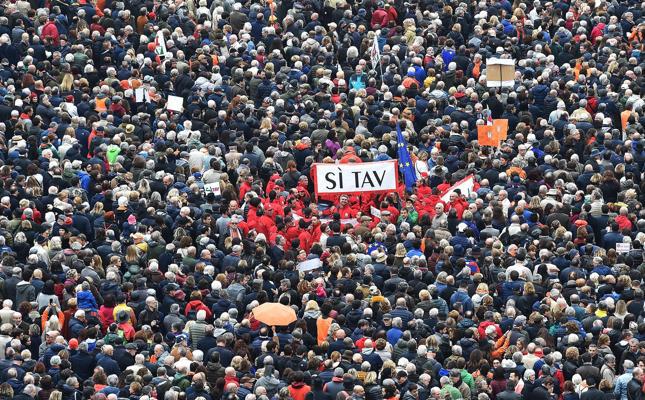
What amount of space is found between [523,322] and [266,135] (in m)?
8.53

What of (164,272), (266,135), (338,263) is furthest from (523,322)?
(266,135)

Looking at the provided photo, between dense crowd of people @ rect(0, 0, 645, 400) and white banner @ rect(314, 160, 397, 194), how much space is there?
27 cm

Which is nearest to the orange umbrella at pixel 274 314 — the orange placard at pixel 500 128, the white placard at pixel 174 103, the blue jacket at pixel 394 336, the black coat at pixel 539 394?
the blue jacket at pixel 394 336

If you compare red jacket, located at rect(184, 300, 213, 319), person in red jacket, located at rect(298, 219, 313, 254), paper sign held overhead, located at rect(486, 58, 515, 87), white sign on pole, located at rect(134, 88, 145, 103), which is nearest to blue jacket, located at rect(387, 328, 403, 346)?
red jacket, located at rect(184, 300, 213, 319)

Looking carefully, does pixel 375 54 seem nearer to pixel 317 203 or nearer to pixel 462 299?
pixel 317 203

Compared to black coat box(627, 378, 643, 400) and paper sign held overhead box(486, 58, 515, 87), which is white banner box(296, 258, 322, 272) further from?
paper sign held overhead box(486, 58, 515, 87)

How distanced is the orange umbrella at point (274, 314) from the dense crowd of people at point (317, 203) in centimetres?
21

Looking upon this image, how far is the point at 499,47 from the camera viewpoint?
4325 centimetres

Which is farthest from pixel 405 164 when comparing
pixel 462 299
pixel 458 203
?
pixel 462 299

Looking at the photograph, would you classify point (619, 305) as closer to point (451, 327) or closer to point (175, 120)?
point (451, 327)

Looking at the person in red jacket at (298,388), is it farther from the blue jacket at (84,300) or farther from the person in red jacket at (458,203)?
the person in red jacket at (458,203)

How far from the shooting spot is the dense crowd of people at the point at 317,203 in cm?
3158

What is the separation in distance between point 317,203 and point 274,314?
569cm

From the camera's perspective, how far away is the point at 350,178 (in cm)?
3750
